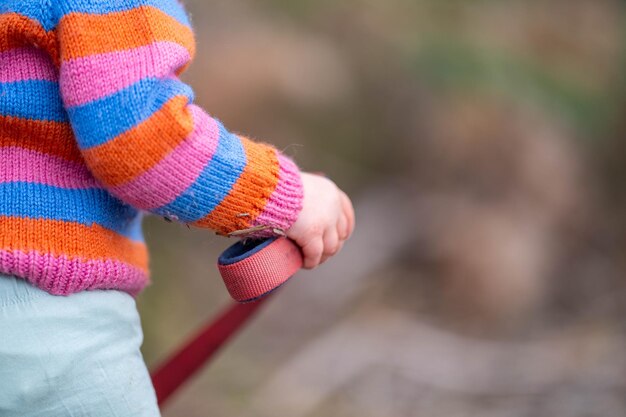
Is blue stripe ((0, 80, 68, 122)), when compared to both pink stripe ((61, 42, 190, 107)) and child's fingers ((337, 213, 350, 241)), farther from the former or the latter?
child's fingers ((337, 213, 350, 241))

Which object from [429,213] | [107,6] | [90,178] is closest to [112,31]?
[107,6]

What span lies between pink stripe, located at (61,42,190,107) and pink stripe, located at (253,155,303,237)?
15 cm

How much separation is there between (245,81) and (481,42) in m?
0.88

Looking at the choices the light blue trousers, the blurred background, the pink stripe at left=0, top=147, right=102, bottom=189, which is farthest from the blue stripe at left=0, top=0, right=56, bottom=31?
the blurred background

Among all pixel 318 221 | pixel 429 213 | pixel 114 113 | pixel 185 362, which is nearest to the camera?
pixel 114 113

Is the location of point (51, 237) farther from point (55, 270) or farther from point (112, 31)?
point (112, 31)

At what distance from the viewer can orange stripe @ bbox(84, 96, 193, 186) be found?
705mm

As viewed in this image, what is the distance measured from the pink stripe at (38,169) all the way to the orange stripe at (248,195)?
13cm

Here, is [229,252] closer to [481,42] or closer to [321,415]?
[321,415]

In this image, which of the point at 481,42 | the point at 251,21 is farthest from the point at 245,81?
the point at 481,42

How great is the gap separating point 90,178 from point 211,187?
127 mm

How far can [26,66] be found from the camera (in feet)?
2.46

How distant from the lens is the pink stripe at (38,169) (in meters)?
0.75

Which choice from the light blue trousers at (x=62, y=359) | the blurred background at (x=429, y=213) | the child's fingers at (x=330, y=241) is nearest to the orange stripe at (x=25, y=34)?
the light blue trousers at (x=62, y=359)
